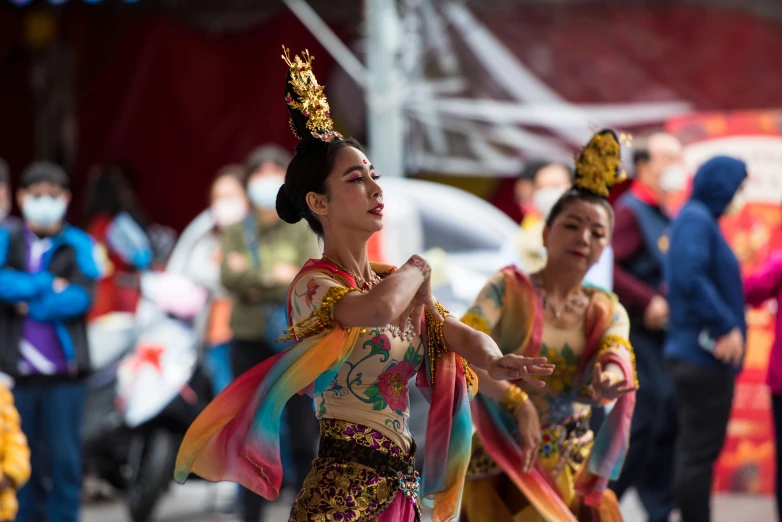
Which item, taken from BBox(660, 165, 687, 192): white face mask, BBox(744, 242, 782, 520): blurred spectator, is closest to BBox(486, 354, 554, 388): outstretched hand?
BBox(744, 242, 782, 520): blurred spectator

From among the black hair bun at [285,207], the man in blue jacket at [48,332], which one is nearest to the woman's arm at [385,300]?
the black hair bun at [285,207]

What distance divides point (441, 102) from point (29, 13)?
182 inches

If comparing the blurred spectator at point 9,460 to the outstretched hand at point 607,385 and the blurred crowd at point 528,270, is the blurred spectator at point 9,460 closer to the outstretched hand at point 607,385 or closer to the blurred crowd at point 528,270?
the blurred crowd at point 528,270

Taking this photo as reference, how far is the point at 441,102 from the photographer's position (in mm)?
9352

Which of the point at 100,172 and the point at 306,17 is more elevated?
the point at 306,17

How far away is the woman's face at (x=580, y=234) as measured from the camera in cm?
386

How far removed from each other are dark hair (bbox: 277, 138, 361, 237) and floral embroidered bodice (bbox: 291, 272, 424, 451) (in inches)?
8.3

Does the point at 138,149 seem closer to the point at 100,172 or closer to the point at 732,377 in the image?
the point at 100,172

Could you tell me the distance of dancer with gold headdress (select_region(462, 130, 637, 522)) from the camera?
375cm

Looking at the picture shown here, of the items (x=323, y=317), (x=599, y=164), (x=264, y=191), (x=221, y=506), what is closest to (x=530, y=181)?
(x=264, y=191)

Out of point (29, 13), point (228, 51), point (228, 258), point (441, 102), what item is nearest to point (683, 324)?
point (228, 258)

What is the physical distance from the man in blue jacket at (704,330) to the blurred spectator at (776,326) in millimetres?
169

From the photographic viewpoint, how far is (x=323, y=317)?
2977 mm

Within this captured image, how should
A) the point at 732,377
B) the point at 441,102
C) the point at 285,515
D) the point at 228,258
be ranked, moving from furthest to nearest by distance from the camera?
1. the point at 441,102
2. the point at 285,515
3. the point at 228,258
4. the point at 732,377
